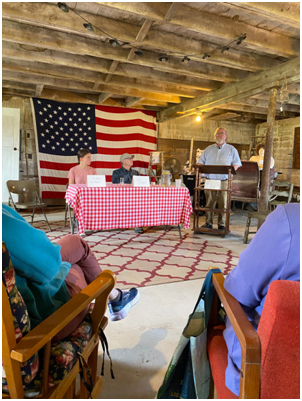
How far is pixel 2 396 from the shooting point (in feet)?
2.61

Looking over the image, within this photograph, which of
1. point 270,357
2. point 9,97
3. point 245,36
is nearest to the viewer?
point 270,357

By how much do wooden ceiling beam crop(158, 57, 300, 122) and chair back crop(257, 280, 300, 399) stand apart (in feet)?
15.1

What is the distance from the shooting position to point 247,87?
5.15 m

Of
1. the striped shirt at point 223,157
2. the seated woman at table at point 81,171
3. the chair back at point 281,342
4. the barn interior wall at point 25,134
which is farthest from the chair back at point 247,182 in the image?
the chair back at point 281,342

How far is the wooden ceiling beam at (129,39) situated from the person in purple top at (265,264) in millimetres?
3740

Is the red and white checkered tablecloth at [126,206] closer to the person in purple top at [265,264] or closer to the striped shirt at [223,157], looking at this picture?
the striped shirt at [223,157]

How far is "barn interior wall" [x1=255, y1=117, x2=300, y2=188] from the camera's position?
798cm

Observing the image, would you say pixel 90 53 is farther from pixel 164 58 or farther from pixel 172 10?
pixel 172 10

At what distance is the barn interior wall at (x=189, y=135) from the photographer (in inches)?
339

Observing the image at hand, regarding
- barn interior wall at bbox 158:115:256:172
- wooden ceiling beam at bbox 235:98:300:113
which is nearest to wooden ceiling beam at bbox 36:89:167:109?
barn interior wall at bbox 158:115:256:172

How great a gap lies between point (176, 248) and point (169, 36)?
9.73 feet

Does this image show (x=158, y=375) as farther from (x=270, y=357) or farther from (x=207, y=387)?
(x=270, y=357)

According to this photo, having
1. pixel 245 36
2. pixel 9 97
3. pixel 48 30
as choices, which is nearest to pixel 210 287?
pixel 245 36

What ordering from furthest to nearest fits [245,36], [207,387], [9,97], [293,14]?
[9,97] < [245,36] < [293,14] < [207,387]
